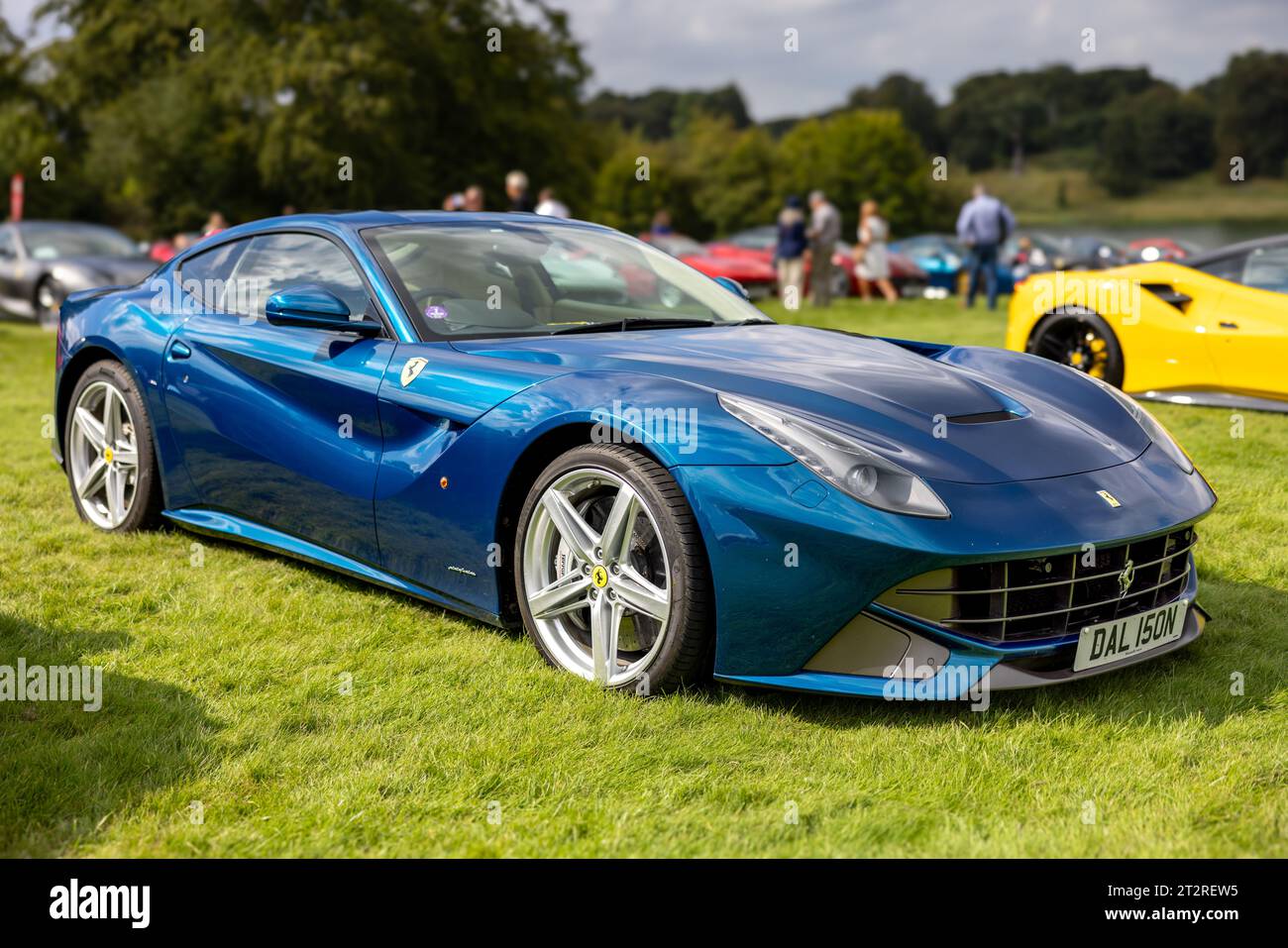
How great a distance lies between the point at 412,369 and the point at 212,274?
162 centimetres

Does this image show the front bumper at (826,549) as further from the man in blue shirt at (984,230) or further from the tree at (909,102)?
the tree at (909,102)

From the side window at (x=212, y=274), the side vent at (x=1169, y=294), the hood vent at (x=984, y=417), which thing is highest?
the side window at (x=212, y=274)

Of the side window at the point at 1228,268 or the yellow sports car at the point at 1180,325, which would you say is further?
the side window at the point at 1228,268

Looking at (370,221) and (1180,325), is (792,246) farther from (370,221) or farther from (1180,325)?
(370,221)

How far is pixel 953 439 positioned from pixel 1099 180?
323 ft

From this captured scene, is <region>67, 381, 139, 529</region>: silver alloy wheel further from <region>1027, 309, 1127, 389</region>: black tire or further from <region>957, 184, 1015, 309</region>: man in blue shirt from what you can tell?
<region>957, 184, 1015, 309</region>: man in blue shirt

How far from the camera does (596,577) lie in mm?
3736

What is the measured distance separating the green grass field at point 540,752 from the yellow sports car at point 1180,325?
3313 millimetres

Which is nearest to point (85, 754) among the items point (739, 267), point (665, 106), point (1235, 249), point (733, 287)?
Answer: point (733, 287)

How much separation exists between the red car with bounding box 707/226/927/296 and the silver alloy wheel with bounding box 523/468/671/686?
18543 millimetres

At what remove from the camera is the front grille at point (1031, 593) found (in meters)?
3.35

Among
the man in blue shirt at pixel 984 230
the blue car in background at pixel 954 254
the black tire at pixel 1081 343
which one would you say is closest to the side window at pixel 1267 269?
the black tire at pixel 1081 343

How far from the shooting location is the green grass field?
2.83 metres
